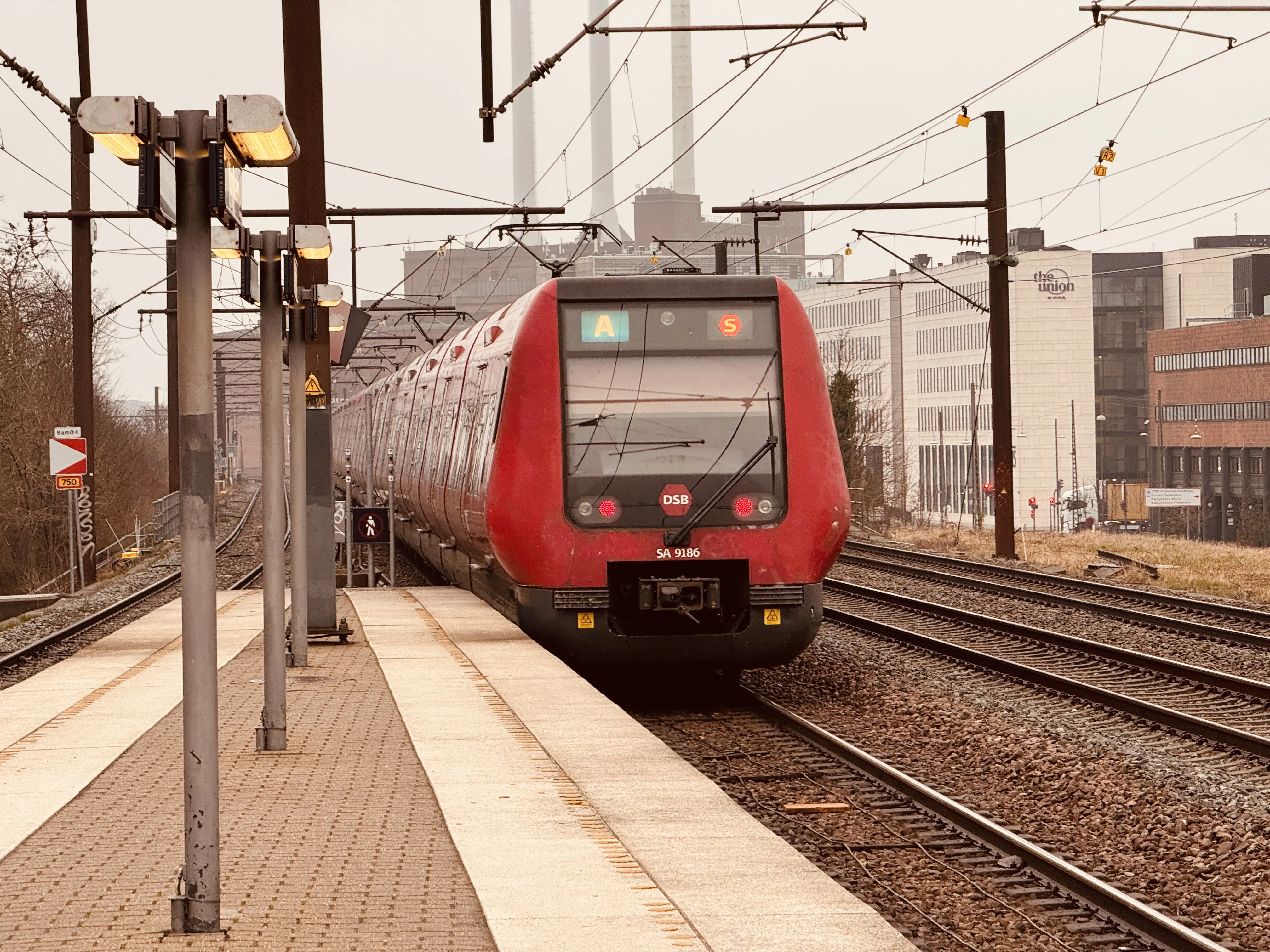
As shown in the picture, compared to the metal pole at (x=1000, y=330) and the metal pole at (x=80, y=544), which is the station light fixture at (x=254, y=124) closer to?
the metal pole at (x=80, y=544)

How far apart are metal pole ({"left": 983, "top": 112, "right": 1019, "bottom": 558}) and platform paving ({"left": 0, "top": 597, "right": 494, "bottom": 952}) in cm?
1902

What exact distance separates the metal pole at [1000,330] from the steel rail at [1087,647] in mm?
6392

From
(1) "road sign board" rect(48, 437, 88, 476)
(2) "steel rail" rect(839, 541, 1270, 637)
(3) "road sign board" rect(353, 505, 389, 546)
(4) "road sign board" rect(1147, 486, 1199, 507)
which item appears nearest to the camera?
(2) "steel rail" rect(839, 541, 1270, 637)

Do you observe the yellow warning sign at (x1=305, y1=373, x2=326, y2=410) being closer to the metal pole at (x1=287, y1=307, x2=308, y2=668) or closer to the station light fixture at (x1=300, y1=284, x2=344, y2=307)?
the metal pole at (x1=287, y1=307, x2=308, y2=668)

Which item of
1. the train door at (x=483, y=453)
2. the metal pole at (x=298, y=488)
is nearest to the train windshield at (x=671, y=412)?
the train door at (x=483, y=453)

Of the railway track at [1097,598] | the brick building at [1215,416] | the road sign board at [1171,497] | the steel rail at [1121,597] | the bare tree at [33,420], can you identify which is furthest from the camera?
the brick building at [1215,416]

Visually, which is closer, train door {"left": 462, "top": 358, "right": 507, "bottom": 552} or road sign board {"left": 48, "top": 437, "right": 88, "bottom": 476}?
train door {"left": 462, "top": 358, "right": 507, "bottom": 552}

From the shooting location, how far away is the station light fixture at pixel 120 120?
5160mm

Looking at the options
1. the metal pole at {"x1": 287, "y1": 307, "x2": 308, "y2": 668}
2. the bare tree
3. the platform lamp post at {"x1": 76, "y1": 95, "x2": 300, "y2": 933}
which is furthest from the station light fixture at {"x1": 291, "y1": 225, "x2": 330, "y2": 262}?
the bare tree

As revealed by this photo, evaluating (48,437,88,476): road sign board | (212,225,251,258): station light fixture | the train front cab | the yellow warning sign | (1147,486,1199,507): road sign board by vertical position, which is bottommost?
(1147,486,1199,507): road sign board

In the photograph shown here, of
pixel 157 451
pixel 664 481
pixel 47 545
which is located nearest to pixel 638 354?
pixel 664 481

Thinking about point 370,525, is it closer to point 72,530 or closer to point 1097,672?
point 72,530

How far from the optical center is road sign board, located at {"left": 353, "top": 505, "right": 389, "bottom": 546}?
19.4 meters

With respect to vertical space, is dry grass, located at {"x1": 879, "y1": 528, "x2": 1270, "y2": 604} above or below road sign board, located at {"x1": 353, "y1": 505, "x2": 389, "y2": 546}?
below
